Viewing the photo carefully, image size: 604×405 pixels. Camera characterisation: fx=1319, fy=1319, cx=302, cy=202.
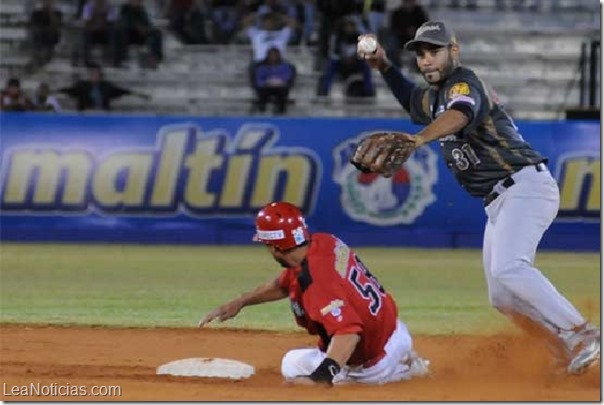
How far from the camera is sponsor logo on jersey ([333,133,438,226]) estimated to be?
722 inches

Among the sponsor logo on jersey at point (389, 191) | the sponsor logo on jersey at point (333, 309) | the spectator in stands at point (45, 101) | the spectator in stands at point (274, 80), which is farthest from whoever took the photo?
the spectator in stands at point (274, 80)

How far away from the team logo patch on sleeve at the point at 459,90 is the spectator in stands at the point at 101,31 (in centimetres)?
1583

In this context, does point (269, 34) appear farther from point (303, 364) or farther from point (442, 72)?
point (303, 364)

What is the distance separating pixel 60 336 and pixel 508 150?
4.31 meters

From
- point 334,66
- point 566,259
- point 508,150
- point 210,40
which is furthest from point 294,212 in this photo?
point 210,40

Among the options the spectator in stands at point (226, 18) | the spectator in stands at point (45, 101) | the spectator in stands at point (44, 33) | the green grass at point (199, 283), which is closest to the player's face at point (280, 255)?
the green grass at point (199, 283)

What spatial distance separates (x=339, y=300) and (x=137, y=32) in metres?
16.4

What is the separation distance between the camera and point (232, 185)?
18.5 metres

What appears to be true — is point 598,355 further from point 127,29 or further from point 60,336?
point 127,29

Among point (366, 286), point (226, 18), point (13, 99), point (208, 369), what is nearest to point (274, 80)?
point (226, 18)

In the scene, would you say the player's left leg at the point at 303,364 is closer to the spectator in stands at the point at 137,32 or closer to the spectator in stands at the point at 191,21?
the spectator in stands at the point at 137,32

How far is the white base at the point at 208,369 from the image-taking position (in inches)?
339

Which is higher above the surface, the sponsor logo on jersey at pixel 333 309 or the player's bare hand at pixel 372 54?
the player's bare hand at pixel 372 54

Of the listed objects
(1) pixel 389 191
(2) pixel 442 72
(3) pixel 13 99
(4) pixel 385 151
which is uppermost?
(2) pixel 442 72
